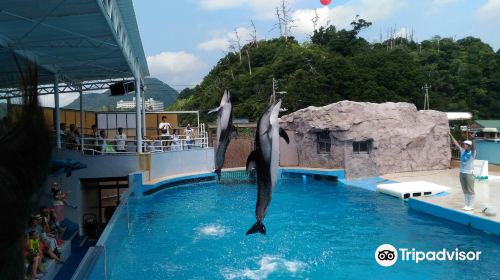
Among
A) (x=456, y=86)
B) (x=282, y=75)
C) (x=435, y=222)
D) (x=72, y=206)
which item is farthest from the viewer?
(x=456, y=86)

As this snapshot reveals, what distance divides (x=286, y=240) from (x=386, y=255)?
214 cm

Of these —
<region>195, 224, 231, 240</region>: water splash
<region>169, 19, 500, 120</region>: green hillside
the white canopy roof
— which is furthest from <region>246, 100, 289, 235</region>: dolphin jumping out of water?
<region>169, 19, 500, 120</region>: green hillside

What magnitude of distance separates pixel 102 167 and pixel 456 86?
32.1 m

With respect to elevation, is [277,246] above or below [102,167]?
below

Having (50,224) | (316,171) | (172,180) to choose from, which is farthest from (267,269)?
(316,171)

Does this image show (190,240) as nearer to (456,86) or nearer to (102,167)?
(102,167)

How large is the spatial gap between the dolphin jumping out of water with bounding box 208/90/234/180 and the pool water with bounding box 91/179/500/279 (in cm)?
188

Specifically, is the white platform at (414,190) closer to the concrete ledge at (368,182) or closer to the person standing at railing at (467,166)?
the concrete ledge at (368,182)

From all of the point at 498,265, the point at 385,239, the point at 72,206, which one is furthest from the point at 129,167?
the point at 498,265

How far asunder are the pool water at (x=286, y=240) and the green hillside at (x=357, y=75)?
10847 mm

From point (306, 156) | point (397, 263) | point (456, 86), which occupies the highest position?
point (456, 86)

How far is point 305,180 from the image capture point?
18.2 m

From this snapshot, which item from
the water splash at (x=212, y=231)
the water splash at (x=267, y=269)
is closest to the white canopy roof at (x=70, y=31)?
the water splash at (x=267, y=269)

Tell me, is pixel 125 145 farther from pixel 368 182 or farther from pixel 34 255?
pixel 368 182
